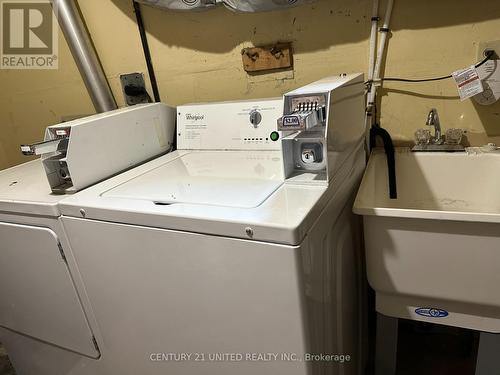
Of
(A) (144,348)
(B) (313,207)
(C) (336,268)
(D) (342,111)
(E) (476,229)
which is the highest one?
(D) (342,111)

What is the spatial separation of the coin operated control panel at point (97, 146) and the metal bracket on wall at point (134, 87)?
1.12ft

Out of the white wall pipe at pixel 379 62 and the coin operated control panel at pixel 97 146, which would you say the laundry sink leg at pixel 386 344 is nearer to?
the white wall pipe at pixel 379 62

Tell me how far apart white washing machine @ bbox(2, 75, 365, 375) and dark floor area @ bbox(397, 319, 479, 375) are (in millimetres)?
483

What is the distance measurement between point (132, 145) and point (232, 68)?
54 centimetres

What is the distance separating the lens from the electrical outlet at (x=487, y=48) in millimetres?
1077

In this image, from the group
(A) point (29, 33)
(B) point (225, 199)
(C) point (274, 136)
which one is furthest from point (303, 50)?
(A) point (29, 33)

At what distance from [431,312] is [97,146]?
1.12 meters

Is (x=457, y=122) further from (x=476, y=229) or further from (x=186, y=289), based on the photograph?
(x=186, y=289)

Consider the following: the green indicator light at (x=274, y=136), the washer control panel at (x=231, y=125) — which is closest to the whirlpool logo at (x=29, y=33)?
the washer control panel at (x=231, y=125)

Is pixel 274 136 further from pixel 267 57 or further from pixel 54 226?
pixel 54 226

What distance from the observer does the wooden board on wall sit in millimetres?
1332

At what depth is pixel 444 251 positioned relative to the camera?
34.8 inches

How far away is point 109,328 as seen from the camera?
103 cm

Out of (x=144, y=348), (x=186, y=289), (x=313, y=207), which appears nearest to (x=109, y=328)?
(x=144, y=348)
